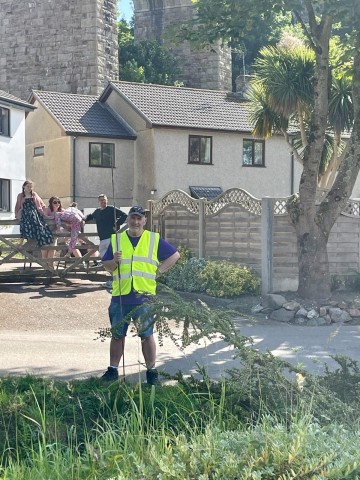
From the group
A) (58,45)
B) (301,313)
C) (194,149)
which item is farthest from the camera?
(58,45)

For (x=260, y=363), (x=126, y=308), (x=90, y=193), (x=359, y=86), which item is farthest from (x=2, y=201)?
(x=260, y=363)

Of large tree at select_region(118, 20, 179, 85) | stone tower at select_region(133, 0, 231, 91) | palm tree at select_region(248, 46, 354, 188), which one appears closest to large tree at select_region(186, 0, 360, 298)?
palm tree at select_region(248, 46, 354, 188)

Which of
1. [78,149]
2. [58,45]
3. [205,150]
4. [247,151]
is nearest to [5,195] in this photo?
[78,149]

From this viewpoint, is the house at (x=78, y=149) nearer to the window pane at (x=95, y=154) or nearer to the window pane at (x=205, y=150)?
the window pane at (x=95, y=154)

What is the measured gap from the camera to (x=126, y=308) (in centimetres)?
949

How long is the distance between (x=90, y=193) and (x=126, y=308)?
91.9 ft

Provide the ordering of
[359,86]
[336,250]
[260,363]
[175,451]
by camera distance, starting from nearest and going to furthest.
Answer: [175,451] < [260,363] < [359,86] < [336,250]

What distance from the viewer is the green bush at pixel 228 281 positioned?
1769 centimetres

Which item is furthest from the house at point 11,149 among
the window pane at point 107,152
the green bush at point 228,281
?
the green bush at point 228,281

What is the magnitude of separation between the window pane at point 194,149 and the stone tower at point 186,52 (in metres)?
13.8

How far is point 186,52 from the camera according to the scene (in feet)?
182

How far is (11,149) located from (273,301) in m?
21.6

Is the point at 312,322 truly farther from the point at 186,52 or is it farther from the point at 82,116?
the point at 186,52

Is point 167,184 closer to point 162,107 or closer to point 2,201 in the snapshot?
point 162,107
